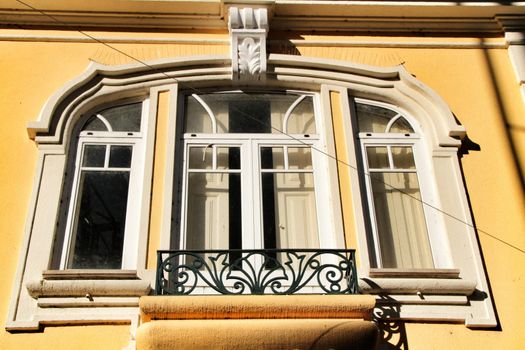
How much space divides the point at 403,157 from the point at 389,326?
1.95 m

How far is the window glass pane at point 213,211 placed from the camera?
6.24 metres

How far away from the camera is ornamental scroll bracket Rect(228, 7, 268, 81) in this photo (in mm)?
7129

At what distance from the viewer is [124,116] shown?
7.01m

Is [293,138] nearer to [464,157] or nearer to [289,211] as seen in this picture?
[289,211]

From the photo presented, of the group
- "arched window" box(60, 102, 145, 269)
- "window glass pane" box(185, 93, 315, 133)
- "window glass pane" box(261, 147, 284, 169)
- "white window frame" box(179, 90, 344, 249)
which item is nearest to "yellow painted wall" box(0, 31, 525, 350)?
"arched window" box(60, 102, 145, 269)

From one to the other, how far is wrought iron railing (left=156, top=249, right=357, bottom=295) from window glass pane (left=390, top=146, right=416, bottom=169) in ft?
4.30

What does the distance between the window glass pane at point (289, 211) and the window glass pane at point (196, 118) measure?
87cm

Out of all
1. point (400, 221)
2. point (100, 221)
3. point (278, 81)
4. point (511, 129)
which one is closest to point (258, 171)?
point (278, 81)

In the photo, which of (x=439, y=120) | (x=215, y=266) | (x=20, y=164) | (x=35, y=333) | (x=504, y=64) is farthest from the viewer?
(x=504, y=64)

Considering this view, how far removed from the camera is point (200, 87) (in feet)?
23.6

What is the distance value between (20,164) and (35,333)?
5.64 feet

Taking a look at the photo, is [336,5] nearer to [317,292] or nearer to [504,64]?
[504,64]

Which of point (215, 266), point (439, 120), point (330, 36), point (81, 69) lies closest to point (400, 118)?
point (439, 120)

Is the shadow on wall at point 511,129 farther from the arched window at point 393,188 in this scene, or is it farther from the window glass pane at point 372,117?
the window glass pane at point 372,117
